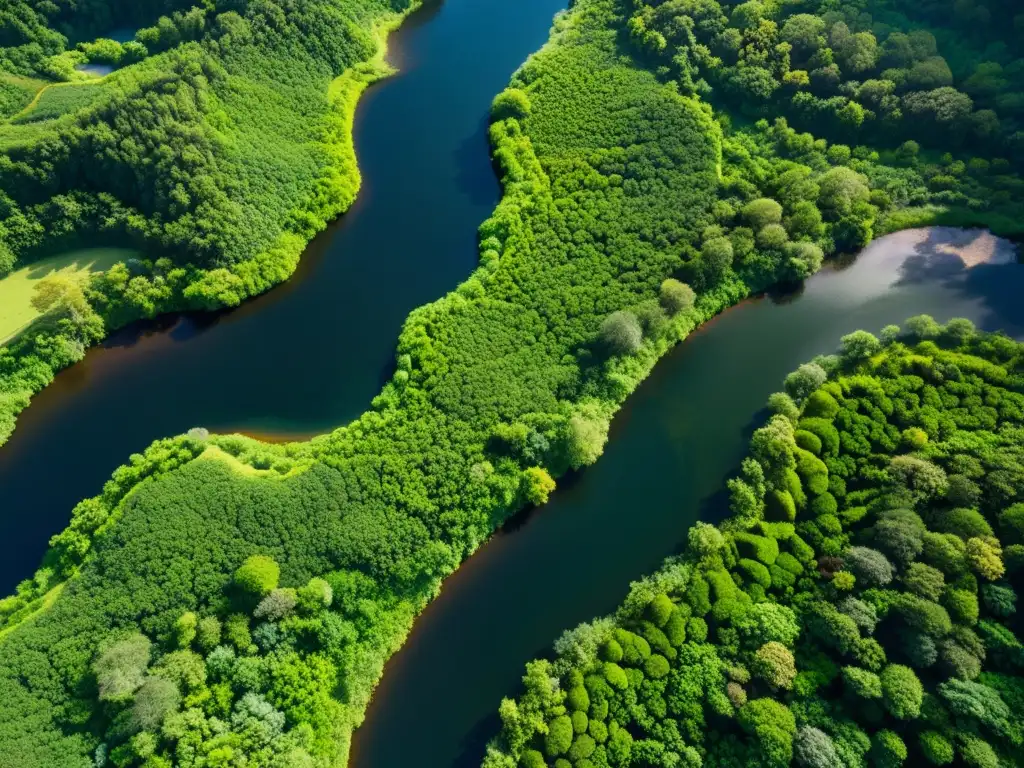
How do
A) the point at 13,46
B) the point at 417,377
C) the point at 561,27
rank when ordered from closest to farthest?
the point at 417,377
the point at 13,46
the point at 561,27

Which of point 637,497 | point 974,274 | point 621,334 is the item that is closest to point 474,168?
point 621,334

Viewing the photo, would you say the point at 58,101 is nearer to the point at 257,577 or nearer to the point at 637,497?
the point at 257,577

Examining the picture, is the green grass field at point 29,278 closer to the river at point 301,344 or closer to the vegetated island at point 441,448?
the river at point 301,344

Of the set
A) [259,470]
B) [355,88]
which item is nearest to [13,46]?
[355,88]

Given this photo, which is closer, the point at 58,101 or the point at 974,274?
the point at 974,274

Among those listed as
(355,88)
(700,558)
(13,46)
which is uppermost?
(13,46)

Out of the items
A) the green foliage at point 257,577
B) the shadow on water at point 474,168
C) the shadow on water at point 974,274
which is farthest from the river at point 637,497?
the shadow on water at point 474,168

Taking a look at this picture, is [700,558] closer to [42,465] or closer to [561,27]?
[42,465]
